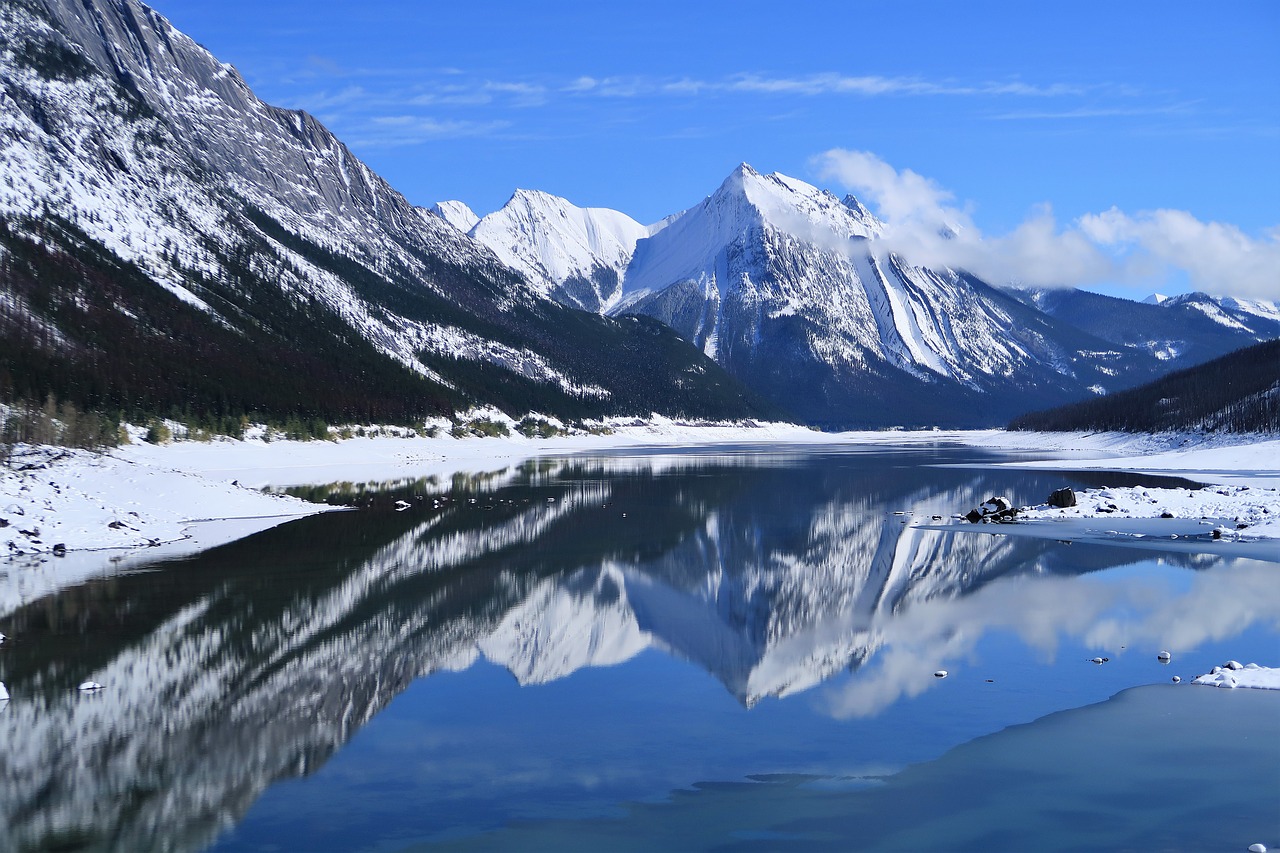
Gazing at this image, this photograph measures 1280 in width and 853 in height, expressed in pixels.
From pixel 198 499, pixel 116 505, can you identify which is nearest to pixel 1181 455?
pixel 198 499

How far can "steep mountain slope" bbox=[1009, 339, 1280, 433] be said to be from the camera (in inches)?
4806

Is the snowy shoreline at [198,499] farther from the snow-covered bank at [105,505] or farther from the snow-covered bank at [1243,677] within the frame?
the snow-covered bank at [1243,677]

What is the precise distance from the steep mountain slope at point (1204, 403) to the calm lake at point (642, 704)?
99203mm

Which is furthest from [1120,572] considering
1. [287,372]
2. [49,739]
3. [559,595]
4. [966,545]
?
[287,372]

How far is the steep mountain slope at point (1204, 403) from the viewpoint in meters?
122

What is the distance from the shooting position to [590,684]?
2075 centimetres

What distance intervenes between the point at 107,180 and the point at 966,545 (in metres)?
201

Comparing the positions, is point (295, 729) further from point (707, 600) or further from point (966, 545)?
point (966, 545)

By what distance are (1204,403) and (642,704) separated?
140040 millimetres

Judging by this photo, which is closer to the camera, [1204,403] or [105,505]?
[105,505]

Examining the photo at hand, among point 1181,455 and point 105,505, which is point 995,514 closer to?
point 105,505

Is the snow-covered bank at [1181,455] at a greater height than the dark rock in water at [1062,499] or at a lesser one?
greater

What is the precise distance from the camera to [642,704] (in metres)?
19.1

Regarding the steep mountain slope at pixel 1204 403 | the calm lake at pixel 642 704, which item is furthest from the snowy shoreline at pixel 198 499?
the steep mountain slope at pixel 1204 403
